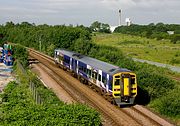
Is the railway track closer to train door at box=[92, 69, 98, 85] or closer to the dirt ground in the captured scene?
train door at box=[92, 69, 98, 85]

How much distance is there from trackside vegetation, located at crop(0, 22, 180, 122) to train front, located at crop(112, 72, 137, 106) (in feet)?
9.05

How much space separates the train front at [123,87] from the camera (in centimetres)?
3042

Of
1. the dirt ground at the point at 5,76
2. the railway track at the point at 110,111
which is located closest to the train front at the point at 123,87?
the railway track at the point at 110,111

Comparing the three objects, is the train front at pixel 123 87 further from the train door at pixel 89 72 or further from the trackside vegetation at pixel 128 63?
the train door at pixel 89 72

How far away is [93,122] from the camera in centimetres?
1969

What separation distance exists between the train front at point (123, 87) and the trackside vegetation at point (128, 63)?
276cm

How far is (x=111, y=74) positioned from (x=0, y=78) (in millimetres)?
21066

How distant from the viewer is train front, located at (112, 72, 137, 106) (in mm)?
30422

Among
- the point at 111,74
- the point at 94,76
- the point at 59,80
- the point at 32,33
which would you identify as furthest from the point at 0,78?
the point at 32,33

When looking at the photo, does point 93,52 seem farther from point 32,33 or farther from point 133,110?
point 32,33

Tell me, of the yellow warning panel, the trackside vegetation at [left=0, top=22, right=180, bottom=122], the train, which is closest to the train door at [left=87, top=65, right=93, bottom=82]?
the train

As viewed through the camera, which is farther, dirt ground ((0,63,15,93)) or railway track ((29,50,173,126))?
dirt ground ((0,63,15,93))

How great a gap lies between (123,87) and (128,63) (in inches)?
532

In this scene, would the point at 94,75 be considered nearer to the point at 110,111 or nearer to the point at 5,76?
the point at 110,111
